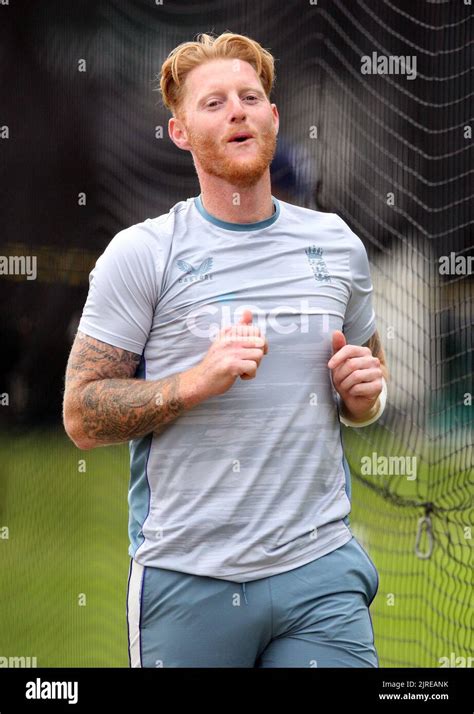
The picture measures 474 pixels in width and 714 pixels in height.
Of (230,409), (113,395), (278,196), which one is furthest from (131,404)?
(278,196)

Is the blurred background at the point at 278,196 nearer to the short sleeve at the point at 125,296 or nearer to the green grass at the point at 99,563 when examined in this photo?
the green grass at the point at 99,563

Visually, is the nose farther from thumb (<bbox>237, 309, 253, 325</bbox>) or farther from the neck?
thumb (<bbox>237, 309, 253, 325</bbox>)

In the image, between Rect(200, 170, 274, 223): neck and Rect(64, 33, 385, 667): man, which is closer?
Rect(64, 33, 385, 667): man

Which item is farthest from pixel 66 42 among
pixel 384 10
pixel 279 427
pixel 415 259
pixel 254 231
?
pixel 279 427

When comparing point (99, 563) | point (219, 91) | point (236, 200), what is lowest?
point (99, 563)

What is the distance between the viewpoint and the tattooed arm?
1983 millimetres

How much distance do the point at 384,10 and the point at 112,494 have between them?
242 cm

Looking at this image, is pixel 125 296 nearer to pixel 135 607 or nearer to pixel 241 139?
pixel 241 139

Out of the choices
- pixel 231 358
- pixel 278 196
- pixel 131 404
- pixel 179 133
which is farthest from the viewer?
pixel 278 196

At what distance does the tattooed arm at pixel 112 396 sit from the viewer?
1.98 metres

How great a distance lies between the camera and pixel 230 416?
2021 millimetres

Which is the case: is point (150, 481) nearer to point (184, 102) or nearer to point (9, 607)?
point (184, 102)

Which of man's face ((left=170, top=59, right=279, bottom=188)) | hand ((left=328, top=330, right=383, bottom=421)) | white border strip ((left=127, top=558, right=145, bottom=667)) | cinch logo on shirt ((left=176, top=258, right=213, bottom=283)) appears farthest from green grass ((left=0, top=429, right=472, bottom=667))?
man's face ((left=170, top=59, right=279, bottom=188))

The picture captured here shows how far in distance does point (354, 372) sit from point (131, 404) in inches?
17.0
